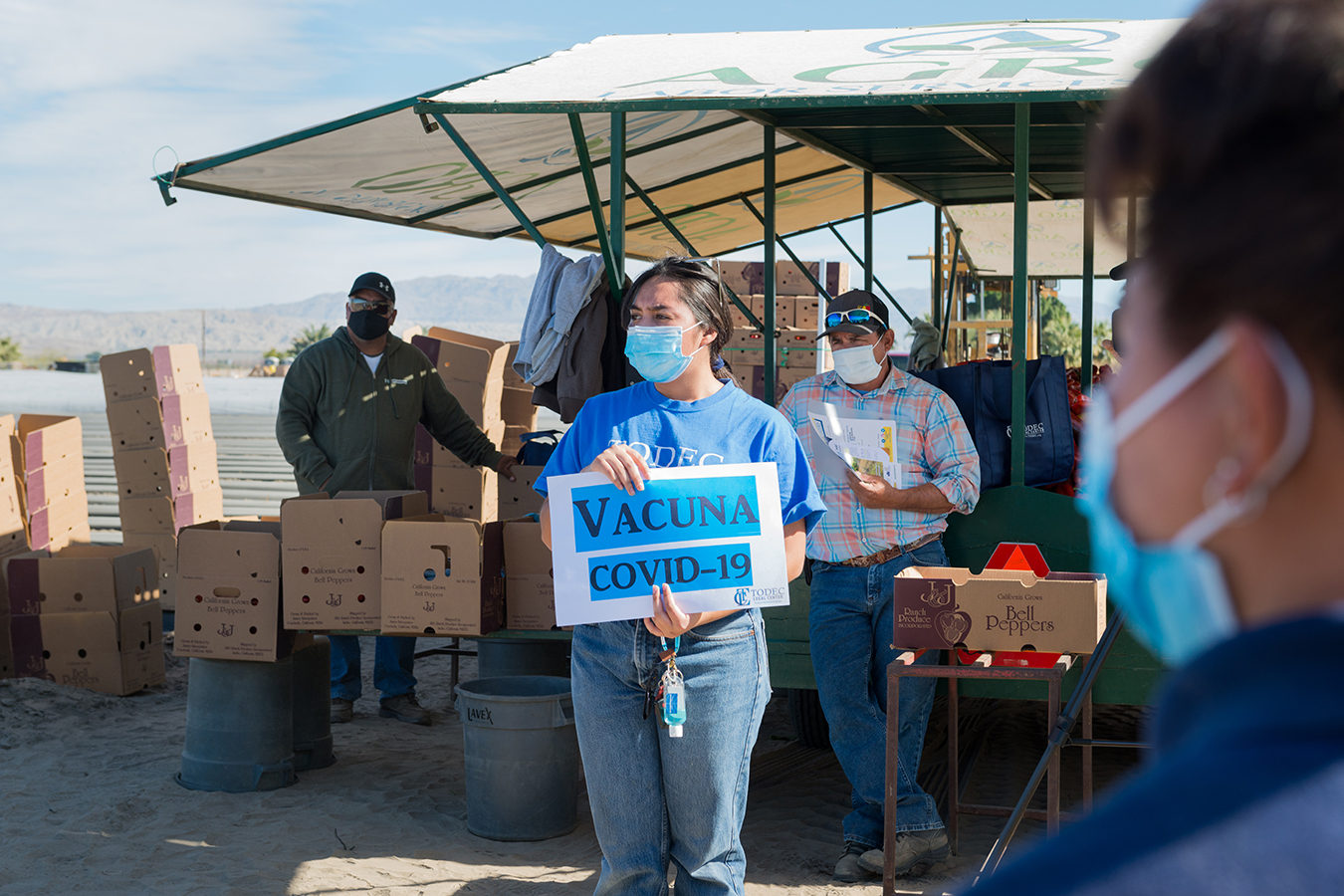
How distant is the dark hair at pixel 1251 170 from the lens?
1.87ft

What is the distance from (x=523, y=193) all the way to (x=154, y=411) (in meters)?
3.49

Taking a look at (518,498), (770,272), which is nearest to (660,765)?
(770,272)

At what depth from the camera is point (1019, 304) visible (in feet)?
16.0

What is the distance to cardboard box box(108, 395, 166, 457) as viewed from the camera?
355 inches

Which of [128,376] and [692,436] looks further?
[128,376]

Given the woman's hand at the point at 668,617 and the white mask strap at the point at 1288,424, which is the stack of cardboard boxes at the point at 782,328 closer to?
the woman's hand at the point at 668,617

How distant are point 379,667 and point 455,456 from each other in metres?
1.86

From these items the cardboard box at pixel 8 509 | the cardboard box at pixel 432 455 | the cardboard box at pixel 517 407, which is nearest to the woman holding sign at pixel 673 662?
the cardboard box at pixel 432 455

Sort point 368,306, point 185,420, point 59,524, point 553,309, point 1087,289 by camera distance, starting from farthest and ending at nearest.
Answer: point 185,420
point 59,524
point 1087,289
point 368,306
point 553,309

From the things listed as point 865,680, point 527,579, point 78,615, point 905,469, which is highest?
point 905,469

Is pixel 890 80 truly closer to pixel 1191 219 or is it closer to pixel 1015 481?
pixel 1015 481

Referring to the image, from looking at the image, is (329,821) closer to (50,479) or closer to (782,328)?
(50,479)


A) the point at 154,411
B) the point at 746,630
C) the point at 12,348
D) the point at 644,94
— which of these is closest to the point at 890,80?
the point at 644,94

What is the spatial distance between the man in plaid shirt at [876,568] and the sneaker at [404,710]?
3.11 m
